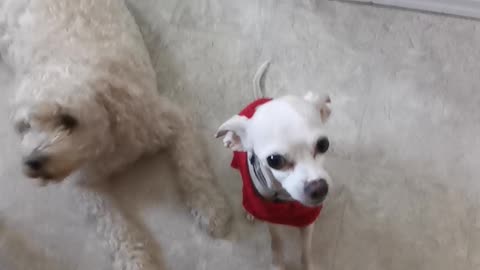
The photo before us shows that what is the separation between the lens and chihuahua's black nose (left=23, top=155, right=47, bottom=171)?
1452mm

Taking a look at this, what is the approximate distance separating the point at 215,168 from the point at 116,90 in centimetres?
42

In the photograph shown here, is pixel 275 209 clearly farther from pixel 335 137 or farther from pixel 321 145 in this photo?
pixel 335 137

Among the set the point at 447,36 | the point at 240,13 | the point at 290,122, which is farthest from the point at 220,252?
the point at 447,36

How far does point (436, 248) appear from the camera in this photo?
1.69 meters

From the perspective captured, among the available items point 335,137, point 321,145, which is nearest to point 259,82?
point 335,137

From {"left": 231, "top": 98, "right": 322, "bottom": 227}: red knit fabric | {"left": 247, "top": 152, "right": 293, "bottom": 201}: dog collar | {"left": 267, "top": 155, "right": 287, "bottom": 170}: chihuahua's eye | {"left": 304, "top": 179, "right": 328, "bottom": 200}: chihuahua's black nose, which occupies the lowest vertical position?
{"left": 231, "top": 98, "right": 322, "bottom": 227}: red knit fabric

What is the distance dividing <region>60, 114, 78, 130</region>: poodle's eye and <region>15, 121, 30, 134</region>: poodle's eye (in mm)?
83

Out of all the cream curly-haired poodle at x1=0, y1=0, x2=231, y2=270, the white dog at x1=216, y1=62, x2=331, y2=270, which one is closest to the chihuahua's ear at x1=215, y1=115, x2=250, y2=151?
the white dog at x1=216, y1=62, x2=331, y2=270

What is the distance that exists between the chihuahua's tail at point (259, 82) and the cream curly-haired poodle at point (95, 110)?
9.0 inches

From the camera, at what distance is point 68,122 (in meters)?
1.47

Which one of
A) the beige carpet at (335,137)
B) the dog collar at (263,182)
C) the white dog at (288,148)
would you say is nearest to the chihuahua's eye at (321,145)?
the white dog at (288,148)

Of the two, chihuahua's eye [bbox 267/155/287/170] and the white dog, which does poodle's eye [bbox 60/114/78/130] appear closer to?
the white dog

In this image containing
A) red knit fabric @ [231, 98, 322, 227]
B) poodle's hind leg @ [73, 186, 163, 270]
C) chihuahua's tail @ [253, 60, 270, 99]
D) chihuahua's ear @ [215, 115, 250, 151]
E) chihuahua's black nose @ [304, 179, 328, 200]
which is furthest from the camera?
chihuahua's tail @ [253, 60, 270, 99]

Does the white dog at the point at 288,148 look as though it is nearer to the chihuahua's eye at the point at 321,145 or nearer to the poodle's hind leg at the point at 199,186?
A: the chihuahua's eye at the point at 321,145
